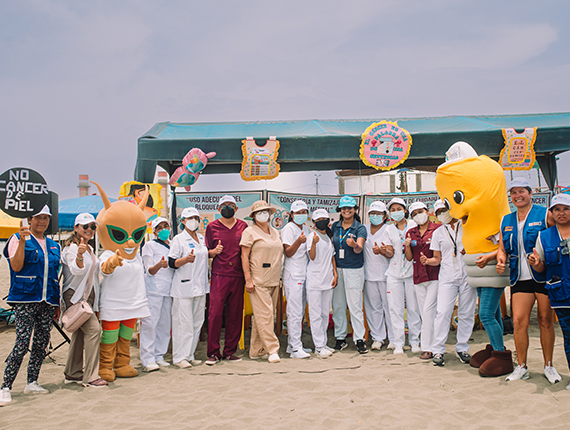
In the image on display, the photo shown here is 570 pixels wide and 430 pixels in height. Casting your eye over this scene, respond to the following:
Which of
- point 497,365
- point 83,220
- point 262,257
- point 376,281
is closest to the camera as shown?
point 497,365

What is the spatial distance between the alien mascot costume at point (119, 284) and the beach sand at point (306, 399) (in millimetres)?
281

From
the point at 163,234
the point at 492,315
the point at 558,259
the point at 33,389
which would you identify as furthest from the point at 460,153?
the point at 33,389

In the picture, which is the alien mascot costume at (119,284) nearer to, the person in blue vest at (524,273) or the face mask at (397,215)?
the face mask at (397,215)

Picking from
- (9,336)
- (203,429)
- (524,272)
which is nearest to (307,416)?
(203,429)

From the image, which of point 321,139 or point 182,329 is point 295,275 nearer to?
point 182,329

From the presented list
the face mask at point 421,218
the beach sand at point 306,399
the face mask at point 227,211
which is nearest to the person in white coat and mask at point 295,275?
the beach sand at point 306,399

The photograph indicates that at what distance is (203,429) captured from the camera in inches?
124

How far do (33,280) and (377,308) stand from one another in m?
3.86

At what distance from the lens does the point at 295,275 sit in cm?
521

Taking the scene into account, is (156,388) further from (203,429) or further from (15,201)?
(15,201)

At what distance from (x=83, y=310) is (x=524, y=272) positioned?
400cm

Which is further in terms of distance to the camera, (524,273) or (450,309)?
(450,309)

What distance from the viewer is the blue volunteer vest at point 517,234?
3.71 m

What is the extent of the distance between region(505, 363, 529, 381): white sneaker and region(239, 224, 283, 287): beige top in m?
2.57
